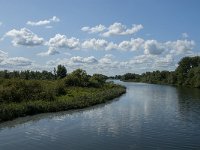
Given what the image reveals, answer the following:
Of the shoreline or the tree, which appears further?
the tree

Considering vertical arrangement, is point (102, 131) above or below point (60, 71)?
below

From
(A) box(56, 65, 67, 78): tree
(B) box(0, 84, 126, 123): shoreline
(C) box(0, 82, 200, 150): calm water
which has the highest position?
(A) box(56, 65, 67, 78): tree

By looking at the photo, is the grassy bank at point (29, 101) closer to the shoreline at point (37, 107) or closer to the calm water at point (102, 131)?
the shoreline at point (37, 107)

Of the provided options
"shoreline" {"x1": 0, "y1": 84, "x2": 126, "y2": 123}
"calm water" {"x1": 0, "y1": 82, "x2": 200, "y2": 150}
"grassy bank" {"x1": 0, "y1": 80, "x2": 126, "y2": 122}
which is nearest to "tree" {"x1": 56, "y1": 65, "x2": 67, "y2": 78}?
"grassy bank" {"x1": 0, "y1": 80, "x2": 126, "y2": 122}

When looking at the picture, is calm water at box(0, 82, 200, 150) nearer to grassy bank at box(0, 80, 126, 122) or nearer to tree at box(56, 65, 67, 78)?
grassy bank at box(0, 80, 126, 122)

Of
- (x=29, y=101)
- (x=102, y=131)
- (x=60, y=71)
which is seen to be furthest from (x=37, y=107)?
(x=60, y=71)

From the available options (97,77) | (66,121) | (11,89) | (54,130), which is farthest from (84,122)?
(97,77)

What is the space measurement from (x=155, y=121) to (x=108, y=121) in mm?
5299

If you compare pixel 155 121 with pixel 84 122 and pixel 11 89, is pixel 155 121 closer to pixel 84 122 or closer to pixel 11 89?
pixel 84 122

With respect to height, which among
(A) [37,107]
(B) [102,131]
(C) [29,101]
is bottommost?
(B) [102,131]

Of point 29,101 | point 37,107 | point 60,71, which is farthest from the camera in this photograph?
point 60,71

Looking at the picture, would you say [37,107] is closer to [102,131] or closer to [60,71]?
[102,131]

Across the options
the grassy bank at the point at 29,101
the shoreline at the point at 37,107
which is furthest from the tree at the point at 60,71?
the shoreline at the point at 37,107

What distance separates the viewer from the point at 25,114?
40688 mm
